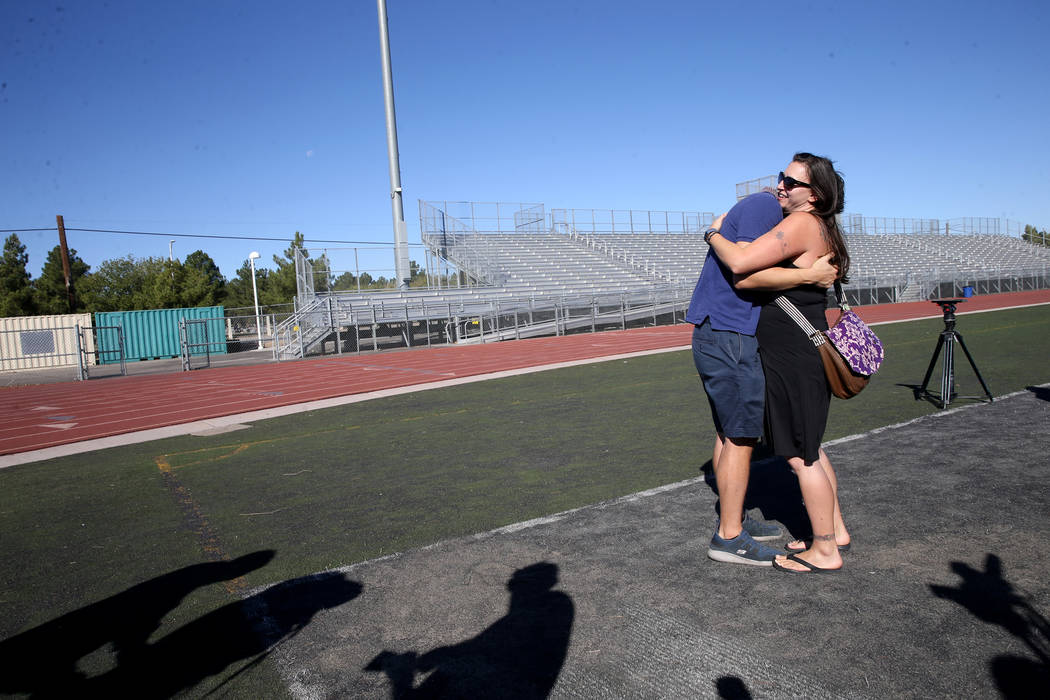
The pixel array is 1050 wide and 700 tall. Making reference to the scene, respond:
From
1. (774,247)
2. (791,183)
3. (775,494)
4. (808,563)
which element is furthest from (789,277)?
(775,494)

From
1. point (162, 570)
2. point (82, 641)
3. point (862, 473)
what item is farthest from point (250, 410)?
point (862, 473)

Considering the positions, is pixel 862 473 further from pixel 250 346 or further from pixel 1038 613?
pixel 250 346

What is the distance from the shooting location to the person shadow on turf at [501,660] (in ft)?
7.59

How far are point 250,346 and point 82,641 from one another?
36.6 meters

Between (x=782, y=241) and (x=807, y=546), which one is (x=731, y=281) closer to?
(x=782, y=241)

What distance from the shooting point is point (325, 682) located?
240cm

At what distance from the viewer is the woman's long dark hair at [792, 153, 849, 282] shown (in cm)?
307

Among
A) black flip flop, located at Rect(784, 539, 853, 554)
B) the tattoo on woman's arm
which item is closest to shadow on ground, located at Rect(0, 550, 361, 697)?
black flip flop, located at Rect(784, 539, 853, 554)

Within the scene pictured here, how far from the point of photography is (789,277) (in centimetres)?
302

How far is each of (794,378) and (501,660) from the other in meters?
1.70

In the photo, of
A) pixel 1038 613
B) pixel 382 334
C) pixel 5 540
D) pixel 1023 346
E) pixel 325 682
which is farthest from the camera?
pixel 382 334

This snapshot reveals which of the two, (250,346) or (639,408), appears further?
(250,346)

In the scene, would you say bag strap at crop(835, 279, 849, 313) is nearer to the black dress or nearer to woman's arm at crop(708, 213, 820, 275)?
the black dress

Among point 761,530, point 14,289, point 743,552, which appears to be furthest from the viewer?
point 14,289
